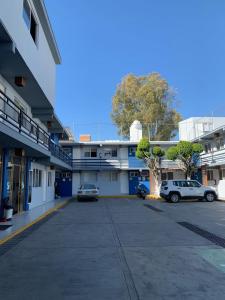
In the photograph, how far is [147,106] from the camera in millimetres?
37688

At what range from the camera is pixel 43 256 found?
18.5ft

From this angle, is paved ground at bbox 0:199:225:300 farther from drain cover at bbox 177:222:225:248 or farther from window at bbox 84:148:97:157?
window at bbox 84:148:97:157

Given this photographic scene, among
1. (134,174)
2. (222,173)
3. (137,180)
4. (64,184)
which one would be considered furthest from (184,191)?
(64,184)

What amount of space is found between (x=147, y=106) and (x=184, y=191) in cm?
1990

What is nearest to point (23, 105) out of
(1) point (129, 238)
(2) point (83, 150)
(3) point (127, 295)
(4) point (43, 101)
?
(4) point (43, 101)

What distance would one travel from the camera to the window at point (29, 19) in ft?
34.6

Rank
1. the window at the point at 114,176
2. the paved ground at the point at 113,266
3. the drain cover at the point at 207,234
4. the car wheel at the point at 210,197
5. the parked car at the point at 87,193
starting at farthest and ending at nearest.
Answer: the window at the point at 114,176 < the parked car at the point at 87,193 < the car wheel at the point at 210,197 < the drain cover at the point at 207,234 < the paved ground at the point at 113,266

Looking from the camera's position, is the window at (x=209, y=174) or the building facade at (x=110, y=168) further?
the building facade at (x=110, y=168)

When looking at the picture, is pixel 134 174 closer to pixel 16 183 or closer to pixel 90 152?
pixel 90 152

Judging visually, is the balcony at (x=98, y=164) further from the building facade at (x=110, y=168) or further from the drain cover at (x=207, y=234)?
the drain cover at (x=207, y=234)

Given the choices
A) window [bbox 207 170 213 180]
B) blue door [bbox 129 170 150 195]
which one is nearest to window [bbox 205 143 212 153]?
window [bbox 207 170 213 180]

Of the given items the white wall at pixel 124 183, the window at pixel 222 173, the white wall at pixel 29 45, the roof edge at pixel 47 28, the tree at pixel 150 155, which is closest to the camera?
the white wall at pixel 29 45

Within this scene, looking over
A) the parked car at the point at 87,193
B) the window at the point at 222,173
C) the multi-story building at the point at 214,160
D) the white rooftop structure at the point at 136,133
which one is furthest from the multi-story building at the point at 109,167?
the parked car at the point at 87,193

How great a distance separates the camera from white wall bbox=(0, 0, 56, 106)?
8.24 m
